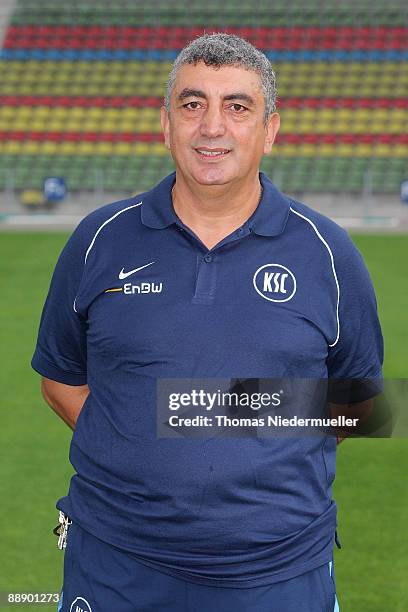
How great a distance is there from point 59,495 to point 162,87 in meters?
19.3

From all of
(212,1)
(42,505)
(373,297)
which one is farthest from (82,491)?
(212,1)

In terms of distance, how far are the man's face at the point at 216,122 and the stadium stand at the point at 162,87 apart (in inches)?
724

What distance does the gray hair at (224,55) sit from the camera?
2008mm

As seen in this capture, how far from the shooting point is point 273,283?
1982 mm

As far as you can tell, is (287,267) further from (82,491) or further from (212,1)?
(212,1)

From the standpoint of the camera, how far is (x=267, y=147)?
85.4 inches

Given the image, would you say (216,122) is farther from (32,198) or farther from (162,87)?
(162,87)

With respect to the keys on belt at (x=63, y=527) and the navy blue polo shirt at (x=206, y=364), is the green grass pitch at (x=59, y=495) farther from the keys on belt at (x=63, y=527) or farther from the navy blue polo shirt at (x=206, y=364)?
the navy blue polo shirt at (x=206, y=364)

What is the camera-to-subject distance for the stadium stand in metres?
21.1

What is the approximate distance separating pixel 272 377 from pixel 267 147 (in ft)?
1.59

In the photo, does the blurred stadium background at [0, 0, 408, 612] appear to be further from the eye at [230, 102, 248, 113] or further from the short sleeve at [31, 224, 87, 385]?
the eye at [230, 102, 248, 113]

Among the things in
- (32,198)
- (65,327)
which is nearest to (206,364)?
(65,327)

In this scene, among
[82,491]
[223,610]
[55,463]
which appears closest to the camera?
[223,610]

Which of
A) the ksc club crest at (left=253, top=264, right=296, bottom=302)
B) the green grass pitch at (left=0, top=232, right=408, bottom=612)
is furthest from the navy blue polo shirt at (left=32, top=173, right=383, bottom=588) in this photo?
the green grass pitch at (left=0, top=232, right=408, bottom=612)
